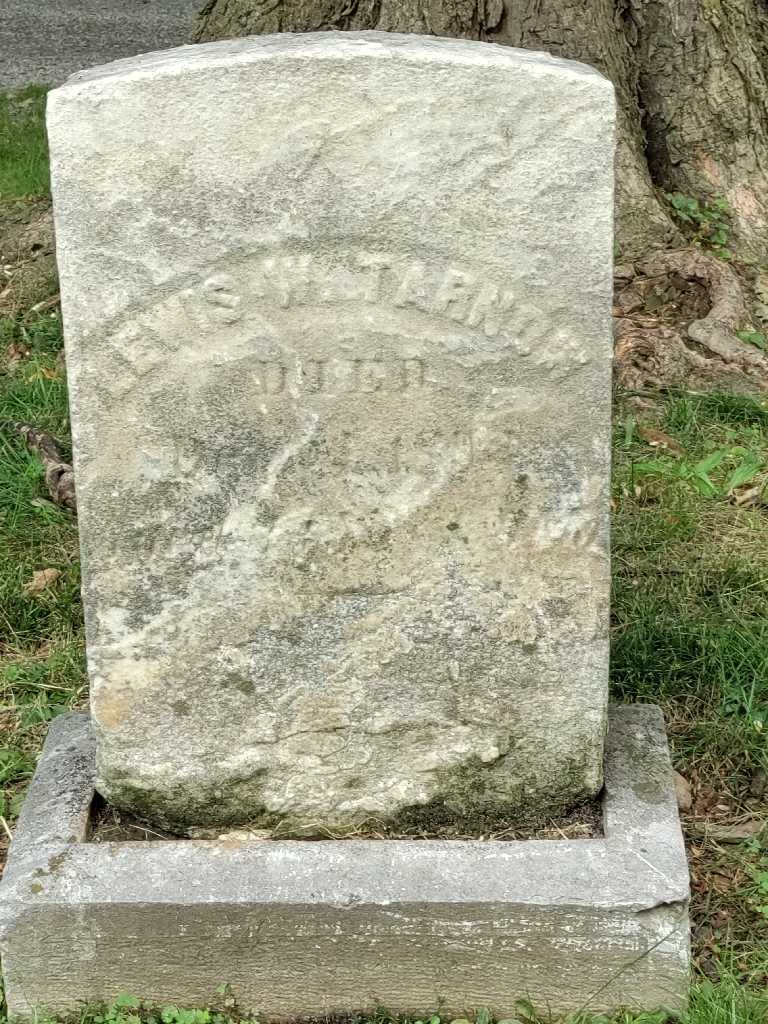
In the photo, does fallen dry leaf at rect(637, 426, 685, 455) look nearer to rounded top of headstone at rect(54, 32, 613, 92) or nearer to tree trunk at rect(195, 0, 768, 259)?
tree trunk at rect(195, 0, 768, 259)

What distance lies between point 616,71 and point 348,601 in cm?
295

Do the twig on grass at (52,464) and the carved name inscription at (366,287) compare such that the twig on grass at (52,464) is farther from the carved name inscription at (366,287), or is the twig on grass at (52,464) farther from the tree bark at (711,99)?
the tree bark at (711,99)

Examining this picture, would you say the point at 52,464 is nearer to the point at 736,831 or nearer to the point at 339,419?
the point at 339,419

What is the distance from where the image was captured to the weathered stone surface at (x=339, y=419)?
2.01m

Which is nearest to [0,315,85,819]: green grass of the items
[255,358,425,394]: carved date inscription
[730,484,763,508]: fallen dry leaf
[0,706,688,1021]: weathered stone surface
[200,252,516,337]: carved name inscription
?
[0,706,688,1021]: weathered stone surface

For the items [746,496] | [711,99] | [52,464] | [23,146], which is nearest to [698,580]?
[746,496]

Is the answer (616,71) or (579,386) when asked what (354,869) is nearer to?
(579,386)

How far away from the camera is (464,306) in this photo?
2.10 metres

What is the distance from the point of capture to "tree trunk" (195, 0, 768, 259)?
14.9 feet

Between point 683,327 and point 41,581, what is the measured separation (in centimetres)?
221

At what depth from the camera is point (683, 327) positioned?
14.7 ft

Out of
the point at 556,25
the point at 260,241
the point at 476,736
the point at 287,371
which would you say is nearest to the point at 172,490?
the point at 287,371

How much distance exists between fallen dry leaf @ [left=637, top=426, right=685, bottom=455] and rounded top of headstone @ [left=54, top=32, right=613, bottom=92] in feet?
6.80

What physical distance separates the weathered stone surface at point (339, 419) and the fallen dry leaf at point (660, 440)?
1.83 m
